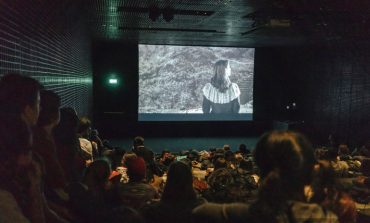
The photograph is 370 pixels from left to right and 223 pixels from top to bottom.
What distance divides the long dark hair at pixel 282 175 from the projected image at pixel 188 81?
14941 millimetres

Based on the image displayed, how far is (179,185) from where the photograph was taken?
8.36 ft

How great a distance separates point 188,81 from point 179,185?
45.8 ft

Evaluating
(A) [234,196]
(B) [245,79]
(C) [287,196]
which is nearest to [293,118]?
(B) [245,79]

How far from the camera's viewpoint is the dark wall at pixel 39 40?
3229mm

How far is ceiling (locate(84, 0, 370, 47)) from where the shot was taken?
797 centimetres

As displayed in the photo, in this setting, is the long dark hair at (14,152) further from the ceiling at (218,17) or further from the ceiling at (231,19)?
the ceiling at (231,19)

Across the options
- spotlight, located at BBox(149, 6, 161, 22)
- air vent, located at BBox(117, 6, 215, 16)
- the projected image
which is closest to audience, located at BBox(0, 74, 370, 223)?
spotlight, located at BBox(149, 6, 161, 22)

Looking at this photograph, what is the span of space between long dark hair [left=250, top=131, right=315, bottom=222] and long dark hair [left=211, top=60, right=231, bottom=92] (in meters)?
15.2

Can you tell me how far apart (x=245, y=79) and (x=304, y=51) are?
2669 millimetres

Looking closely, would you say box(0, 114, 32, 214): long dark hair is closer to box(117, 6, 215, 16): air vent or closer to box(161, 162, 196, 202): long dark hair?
box(161, 162, 196, 202): long dark hair

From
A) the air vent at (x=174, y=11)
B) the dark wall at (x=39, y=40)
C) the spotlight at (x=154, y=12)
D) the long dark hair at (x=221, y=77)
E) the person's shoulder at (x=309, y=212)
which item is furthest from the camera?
the long dark hair at (x=221, y=77)

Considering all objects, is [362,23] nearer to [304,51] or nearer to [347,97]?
[347,97]

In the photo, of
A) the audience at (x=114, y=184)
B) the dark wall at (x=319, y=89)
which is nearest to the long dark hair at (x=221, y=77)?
the dark wall at (x=319, y=89)

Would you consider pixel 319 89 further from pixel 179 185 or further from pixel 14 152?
pixel 14 152
